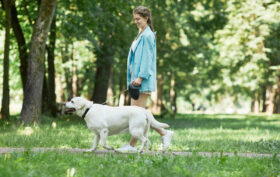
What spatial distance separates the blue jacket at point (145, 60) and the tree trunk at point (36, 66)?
538cm

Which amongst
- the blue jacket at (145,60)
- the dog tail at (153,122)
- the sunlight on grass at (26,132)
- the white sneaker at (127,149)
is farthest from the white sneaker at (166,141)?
the sunlight on grass at (26,132)

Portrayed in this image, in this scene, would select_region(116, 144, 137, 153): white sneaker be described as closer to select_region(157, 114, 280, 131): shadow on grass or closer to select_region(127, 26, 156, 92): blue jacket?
select_region(127, 26, 156, 92): blue jacket

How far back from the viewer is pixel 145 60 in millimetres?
6453

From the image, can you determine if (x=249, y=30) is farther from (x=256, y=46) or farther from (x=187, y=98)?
(x=187, y=98)

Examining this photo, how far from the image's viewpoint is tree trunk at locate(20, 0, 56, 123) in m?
11.3

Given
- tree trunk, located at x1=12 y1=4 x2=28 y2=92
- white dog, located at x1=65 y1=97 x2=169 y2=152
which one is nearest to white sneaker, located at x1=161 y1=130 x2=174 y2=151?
white dog, located at x1=65 y1=97 x2=169 y2=152

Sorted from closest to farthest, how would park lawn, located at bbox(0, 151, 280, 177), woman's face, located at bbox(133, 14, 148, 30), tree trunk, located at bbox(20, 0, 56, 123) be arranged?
1. park lawn, located at bbox(0, 151, 280, 177)
2. woman's face, located at bbox(133, 14, 148, 30)
3. tree trunk, located at bbox(20, 0, 56, 123)

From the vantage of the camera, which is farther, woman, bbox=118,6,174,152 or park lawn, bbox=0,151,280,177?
woman, bbox=118,6,174,152

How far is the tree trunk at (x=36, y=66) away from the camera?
11.3 m

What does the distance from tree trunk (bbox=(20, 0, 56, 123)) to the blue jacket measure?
17.7ft

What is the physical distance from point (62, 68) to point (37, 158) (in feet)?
82.8

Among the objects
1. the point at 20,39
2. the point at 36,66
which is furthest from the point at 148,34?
the point at 20,39

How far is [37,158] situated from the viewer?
5172 millimetres

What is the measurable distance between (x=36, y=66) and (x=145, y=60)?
5.78 metres
